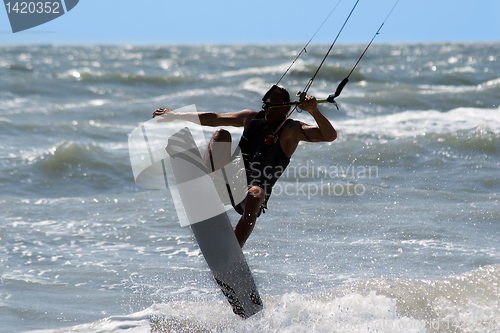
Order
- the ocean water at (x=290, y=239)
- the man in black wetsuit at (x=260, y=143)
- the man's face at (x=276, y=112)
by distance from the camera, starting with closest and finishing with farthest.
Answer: the man in black wetsuit at (x=260, y=143) → the ocean water at (x=290, y=239) → the man's face at (x=276, y=112)

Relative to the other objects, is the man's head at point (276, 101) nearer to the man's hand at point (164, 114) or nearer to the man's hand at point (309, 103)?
the man's hand at point (309, 103)

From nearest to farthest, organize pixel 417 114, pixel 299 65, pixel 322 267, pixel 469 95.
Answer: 1. pixel 322 267
2. pixel 417 114
3. pixel 469 95
4. pixel 299 65

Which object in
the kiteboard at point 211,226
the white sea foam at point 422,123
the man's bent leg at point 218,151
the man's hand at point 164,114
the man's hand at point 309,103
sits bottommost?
the white sea foam at point 422,123

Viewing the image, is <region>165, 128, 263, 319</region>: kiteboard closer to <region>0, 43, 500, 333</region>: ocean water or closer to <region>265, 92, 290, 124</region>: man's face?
<region>0, 43, 500, 333</region>: ocean water

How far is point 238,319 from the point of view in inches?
171

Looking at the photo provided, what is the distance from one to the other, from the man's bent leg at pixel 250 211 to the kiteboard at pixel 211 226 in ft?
0.22

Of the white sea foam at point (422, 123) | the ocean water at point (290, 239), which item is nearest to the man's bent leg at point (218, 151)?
the ocean water at point (290, 239)

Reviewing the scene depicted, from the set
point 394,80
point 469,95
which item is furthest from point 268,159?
point 394,80

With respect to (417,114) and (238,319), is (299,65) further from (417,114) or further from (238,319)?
(238,319)

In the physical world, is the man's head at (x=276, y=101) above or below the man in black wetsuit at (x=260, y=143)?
above

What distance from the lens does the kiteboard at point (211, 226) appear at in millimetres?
4348

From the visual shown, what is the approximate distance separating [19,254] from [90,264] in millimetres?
913

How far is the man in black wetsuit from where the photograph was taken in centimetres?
438

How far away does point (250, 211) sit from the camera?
4270 mm
